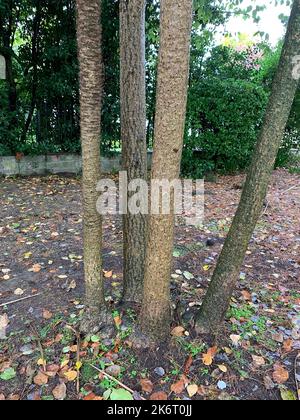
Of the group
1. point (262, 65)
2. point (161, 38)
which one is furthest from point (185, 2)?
point (262, 65)

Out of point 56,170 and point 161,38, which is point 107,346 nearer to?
point 161,38

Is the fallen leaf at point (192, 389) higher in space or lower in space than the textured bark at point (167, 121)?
lower

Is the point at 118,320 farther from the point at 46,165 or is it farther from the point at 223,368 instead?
the point at 46,165

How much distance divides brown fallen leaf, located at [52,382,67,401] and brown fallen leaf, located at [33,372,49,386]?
82 mm

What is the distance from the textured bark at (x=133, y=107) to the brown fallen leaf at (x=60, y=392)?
0.90 meters

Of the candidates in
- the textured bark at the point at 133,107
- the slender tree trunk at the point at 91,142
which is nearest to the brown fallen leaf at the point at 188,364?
the slender tree trunk at the point at 91,142

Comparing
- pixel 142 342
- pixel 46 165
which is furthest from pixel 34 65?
pixel 142 342

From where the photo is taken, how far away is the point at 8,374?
1.95 m

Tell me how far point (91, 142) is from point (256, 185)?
968mm

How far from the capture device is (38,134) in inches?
259

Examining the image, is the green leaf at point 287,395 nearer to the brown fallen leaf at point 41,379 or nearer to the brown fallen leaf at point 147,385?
the brown fallen leaf at point 147,385

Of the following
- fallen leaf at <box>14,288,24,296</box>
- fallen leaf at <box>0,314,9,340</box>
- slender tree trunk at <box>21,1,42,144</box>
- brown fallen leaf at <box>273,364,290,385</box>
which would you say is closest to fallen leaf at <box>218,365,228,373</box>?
brown fallen leaf at <box>273,364,290,385</box>

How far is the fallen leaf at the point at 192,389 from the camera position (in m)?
1.85

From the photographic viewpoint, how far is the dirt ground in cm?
190
